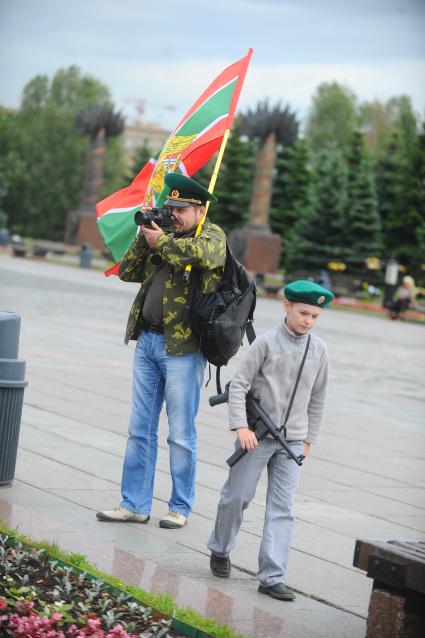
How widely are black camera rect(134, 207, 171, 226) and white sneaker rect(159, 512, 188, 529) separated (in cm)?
154

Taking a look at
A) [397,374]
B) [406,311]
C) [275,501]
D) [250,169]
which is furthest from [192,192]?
[250,169]

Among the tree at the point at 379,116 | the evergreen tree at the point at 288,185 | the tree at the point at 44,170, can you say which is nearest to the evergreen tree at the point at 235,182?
the evergreen tree at the point at 288,185

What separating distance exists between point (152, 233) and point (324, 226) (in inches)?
2026

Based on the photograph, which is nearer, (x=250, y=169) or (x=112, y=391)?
(x=112, y=391)

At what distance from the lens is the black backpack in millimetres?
6098

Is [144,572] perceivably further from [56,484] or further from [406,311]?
[406,311]

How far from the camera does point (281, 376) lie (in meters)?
5.52

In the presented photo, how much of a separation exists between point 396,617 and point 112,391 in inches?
308

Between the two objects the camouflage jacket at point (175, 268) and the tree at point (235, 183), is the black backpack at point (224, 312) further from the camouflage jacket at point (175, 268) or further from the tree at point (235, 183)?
the tree at point (235, 183)

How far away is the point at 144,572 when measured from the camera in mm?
5355

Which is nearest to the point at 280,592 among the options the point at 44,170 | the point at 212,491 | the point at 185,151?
the point at 212,491

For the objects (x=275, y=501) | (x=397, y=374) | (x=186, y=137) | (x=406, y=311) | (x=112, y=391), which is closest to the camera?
(x=275, y=501)

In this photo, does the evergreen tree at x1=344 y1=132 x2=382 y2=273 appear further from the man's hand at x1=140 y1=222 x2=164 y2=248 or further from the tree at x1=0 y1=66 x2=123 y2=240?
the man's hand at x1=140 y1=222 x2=164 y2=248

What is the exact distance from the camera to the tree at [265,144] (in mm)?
53094
